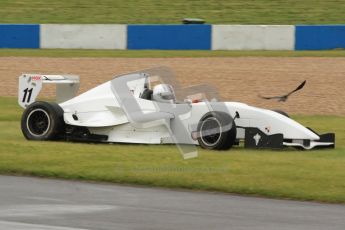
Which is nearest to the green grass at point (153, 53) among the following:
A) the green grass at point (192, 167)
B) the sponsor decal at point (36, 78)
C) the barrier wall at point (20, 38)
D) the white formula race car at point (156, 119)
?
the barrier wall at point (20, 38)

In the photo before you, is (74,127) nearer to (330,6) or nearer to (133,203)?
(133,203)

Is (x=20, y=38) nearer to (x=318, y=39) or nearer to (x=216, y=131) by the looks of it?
(x=318, y=39)

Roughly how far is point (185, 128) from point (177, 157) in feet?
3.79

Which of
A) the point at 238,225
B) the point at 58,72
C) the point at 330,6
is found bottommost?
the point at 238,225

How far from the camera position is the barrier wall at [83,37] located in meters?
30.6

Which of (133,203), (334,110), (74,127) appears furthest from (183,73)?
(133,203)

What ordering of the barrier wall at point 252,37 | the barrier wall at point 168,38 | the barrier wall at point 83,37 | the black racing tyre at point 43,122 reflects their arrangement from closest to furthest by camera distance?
the black racing tyre at point 43,122 < the barrier wall at point 252,37 < the barrier wall at point 168,38 < the barrier wall at point 83,37

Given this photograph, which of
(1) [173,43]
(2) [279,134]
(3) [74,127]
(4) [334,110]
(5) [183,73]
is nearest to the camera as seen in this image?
(2) [279,134]

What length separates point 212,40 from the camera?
1200 inches

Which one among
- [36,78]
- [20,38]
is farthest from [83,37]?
[36,78]

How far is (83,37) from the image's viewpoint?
31.0 m

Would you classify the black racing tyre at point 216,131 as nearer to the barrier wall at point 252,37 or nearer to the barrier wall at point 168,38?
the barrier wall at point 252,37

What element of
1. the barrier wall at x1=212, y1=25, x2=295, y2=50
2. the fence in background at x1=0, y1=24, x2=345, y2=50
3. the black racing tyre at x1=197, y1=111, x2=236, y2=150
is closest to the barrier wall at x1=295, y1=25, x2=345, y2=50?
the fence in background at x1=0, y1=24, x2=345, y2=50

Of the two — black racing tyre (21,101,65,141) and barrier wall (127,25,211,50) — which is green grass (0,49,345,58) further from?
black racing tyre (21,101,65,141)
